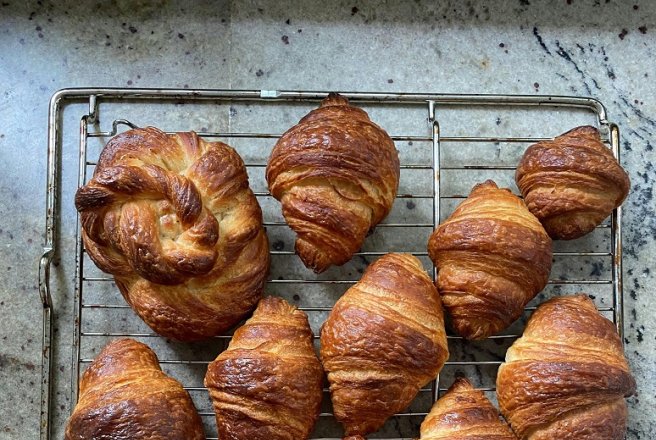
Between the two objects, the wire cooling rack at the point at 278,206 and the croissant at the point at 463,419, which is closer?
the croissant at the point at 463,419

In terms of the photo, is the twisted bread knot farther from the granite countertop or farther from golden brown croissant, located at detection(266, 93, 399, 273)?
the granite countertop

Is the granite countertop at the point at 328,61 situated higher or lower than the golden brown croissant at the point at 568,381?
higher

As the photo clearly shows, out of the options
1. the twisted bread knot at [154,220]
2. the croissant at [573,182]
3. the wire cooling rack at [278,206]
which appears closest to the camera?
the twisted bread knot at [154,220]

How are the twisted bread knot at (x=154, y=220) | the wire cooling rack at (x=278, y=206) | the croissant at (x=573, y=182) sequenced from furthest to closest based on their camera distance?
the wire cooling rack at (x=278, y=206), the croissant at (x=573, y=182), the twisted bread knot at (x=154, y=220)

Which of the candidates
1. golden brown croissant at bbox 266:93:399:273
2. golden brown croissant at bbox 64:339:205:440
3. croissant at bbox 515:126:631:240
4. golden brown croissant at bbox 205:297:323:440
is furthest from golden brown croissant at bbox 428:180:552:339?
golden brown croissant at bbox 64:339:205:440

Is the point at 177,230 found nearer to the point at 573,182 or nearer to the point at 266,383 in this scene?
the point at 266,383

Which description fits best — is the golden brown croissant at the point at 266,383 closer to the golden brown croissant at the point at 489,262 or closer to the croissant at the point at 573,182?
the golden brown croissant at the point at 489,262

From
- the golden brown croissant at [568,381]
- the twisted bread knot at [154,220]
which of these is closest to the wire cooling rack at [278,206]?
the golden brown croissant at [568,381]
